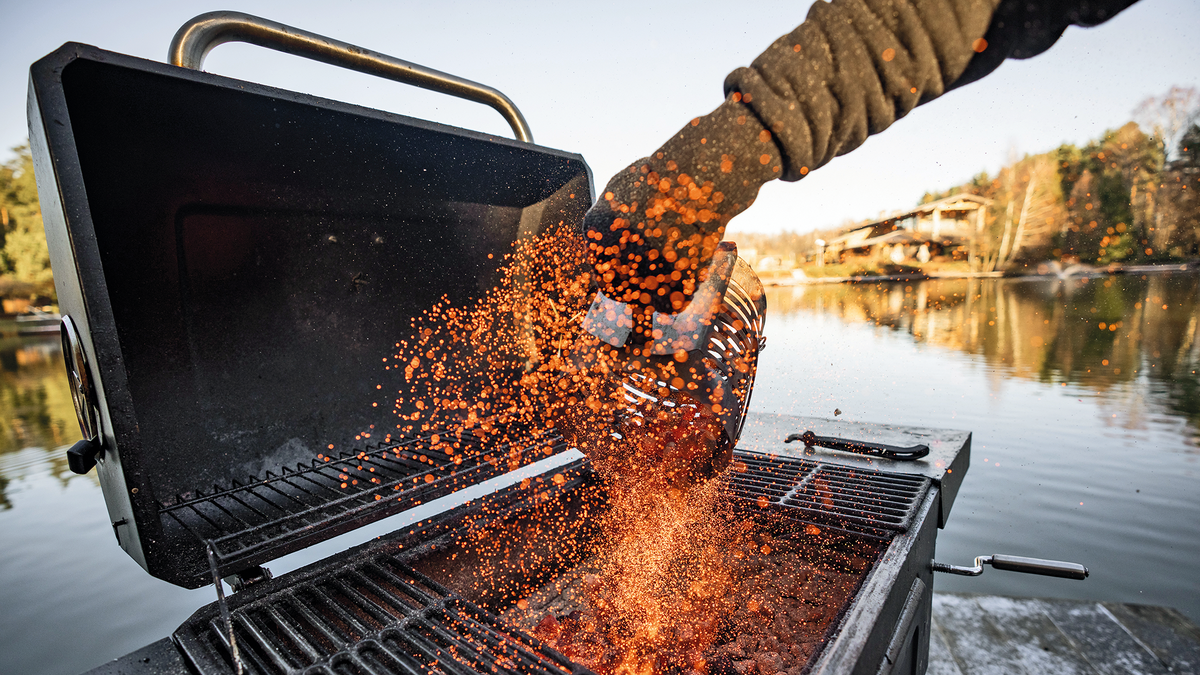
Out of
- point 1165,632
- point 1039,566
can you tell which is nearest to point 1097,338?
point 1165,632

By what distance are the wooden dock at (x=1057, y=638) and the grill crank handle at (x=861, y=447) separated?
53.3 inches

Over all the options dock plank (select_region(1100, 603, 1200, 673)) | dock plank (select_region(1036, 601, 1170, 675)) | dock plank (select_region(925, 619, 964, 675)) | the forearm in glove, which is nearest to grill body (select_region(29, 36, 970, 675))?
the forearm in glove

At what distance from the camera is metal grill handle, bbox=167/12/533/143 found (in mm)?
1238

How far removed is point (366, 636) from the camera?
0.95 metres

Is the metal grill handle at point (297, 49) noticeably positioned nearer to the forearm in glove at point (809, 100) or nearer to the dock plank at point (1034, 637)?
the forearm in glove at point (809, 100)

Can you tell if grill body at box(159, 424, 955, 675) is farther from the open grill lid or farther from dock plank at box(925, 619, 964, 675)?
dock plank at box(925, 619, 964, 675)

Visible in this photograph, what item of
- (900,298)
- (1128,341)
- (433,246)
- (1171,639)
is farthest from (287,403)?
(1128,341)

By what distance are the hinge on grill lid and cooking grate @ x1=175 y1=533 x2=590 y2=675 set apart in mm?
101

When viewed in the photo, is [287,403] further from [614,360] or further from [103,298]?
[614,360]

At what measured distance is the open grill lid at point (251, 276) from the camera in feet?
3.34

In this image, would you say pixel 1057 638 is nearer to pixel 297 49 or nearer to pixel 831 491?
pixel 831 491

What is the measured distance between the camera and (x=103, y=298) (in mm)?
941

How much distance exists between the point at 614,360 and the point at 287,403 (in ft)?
3.90

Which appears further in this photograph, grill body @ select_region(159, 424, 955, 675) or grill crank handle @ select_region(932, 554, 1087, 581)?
grill crank handle @ select_region(932, 554, 1087, 581)
